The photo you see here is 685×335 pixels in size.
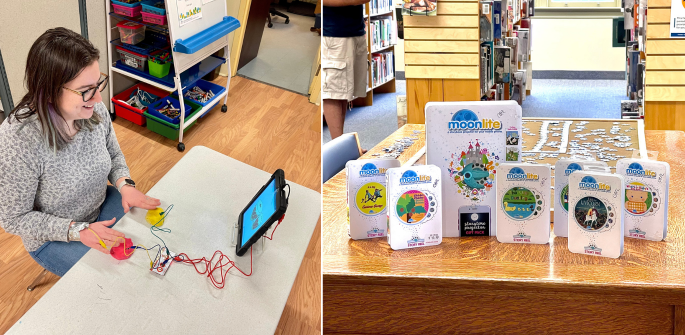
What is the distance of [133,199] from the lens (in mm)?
1299

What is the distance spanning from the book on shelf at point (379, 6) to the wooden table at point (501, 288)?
5036 millimetres

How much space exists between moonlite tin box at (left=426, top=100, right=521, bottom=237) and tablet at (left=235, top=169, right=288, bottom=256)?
53cm

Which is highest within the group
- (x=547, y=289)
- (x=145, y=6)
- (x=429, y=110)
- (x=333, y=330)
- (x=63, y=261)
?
(x=145, y=6)

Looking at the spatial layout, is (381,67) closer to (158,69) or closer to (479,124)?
(479,124)

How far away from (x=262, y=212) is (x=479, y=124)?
70 cm

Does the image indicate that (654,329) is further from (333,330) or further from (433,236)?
(333,330)

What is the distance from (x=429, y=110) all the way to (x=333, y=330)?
2.56 ft

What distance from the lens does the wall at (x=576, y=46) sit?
5.43 meters

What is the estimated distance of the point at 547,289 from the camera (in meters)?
1.57

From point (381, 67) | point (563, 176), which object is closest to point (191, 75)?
point (563, 176)

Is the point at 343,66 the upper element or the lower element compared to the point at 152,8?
lower

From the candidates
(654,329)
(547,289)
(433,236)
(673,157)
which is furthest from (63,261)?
(673,157)

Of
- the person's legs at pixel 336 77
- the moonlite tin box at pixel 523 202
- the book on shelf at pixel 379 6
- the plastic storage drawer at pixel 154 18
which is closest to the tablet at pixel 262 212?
the plastic storage drawer at pixel 154 18

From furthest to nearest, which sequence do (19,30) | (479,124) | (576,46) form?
(576,46)
(479,124)
(19,30)
